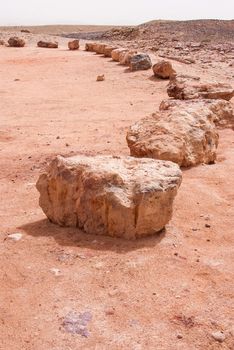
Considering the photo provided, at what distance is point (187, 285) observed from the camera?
3.69 metres

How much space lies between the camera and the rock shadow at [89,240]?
165 inches

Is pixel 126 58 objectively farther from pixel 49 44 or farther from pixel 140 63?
pixel 49 44

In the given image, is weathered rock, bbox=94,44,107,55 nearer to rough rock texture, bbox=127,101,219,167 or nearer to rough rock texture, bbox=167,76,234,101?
rough rock texture, bbox=167,76,234,101

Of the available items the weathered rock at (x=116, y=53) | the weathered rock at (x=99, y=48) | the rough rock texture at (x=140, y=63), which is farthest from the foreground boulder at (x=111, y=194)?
the weathered rock at (x=99, y=48)

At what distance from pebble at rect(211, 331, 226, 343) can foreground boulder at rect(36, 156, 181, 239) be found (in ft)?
4.36

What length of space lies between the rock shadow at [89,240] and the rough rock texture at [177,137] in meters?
1.94

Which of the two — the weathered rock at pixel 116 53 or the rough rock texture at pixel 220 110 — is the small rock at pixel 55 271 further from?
the weathered rock at pixel 116 53

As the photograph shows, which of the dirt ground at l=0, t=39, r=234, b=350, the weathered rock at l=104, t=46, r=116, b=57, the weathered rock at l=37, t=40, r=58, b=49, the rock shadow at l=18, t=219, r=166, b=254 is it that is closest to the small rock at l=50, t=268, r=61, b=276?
the dirt ground at l=0, t=39, r=234, b=350

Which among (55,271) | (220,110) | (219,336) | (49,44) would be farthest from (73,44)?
(219,336)

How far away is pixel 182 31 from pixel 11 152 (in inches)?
1203

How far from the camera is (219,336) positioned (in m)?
3.13

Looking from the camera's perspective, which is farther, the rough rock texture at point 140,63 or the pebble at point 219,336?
Result: the rough rock texture at point 140,63

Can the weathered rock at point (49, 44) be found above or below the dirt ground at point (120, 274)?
below

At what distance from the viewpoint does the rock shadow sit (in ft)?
13.8
